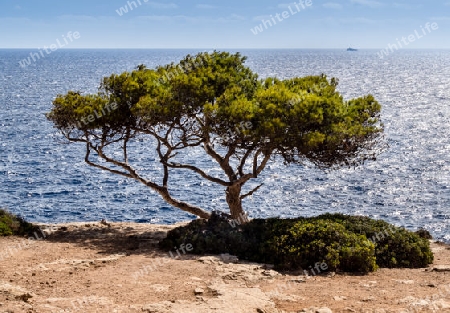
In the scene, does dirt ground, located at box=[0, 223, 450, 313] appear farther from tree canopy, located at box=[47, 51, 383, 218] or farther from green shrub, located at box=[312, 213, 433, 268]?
tree canopy, located at box=[47, 51, 383, 218]

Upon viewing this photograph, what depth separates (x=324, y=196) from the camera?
55844 mm

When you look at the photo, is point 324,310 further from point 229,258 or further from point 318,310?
point 229,258

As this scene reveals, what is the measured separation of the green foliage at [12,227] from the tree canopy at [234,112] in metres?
6.06

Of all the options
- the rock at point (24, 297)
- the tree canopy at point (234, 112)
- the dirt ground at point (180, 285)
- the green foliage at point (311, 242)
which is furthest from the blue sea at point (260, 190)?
the rock at point (24, 297)

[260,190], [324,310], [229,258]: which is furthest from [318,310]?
[260,190]

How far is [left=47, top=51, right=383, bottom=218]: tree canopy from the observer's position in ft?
81.6

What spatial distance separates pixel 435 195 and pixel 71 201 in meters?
40.4

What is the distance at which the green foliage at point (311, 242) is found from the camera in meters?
21.7

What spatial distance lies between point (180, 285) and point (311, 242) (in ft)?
21.5

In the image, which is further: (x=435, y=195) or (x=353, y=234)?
(x=435, y=195)

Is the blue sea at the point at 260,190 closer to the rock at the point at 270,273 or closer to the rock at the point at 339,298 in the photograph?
the rock at the point at 270,273

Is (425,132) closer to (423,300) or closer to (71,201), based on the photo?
(71,201)

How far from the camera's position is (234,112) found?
24609 millimetres

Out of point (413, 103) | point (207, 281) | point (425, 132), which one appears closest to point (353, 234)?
point (207, 281)
